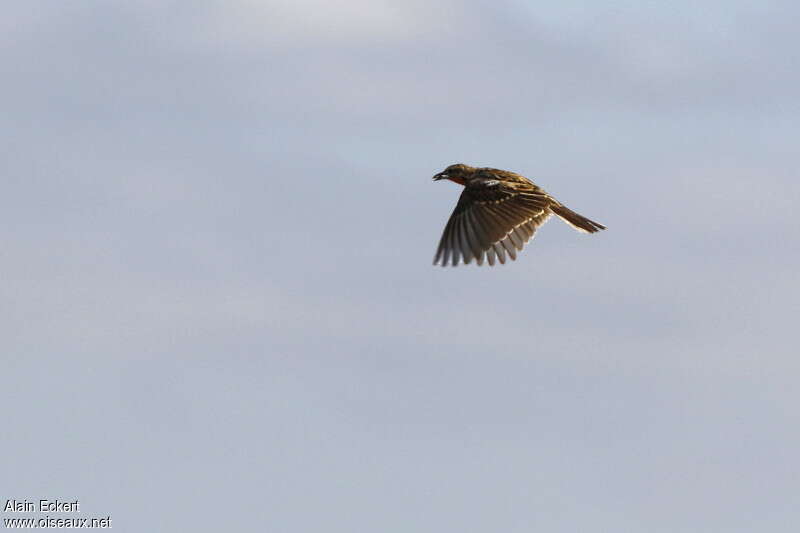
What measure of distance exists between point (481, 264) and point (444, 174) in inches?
160

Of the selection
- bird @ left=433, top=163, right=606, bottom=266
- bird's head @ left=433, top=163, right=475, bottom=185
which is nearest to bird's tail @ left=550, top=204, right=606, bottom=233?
bird @ left=433, top=163, right=606, bottom=266

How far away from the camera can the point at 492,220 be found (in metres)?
25.7

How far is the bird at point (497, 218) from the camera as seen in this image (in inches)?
992

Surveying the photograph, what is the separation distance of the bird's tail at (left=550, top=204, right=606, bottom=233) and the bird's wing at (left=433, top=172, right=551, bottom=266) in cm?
29

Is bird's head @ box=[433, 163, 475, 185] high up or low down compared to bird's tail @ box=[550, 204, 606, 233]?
up

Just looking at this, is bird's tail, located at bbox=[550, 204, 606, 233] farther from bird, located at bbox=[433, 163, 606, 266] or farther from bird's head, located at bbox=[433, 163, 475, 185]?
bird's head, located at bbox=[433, 163, 475, 185]

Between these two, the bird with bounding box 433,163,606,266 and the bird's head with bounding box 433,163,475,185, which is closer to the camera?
the bird with bounding box 433,163,606,266

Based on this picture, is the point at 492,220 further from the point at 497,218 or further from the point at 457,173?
the point at 457,173

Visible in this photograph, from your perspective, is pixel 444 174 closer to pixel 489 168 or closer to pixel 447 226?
pixel 489 168

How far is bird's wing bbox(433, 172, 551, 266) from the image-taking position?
2519cm

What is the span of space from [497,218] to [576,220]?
171 centimetres

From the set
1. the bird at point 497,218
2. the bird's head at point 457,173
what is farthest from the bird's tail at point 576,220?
the bird's head at point 457,173

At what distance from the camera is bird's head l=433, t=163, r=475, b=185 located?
28.1 metres

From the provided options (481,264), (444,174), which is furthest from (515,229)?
(444,174)
